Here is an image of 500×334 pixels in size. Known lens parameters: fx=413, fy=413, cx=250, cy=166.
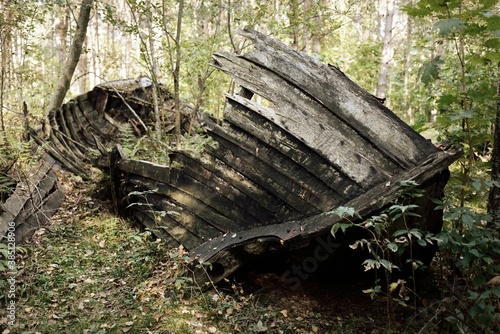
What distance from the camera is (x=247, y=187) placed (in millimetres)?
4293

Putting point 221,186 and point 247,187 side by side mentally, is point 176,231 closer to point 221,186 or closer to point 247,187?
point 221,186

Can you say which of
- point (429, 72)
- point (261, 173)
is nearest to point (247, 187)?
point (261, 173)

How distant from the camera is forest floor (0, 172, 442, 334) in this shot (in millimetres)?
3850

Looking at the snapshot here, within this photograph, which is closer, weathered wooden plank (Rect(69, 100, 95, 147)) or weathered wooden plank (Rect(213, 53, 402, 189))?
weathered wooden plank (Rect(213, 53, 402, 189))

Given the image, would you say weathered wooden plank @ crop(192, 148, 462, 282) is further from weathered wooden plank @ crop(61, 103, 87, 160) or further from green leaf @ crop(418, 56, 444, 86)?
weathered wooden plank @ crop(61, 103, 87, 160)

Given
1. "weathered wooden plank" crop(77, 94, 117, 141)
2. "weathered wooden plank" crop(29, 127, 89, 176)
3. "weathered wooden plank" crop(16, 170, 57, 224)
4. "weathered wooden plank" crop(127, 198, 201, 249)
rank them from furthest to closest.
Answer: "weathered wooden plank" crop(77, 94, 117, 141) < "weathered wooden plank" crop(29, 127, 89, 176) < "weathered wooden plank" crop(16, 170, 57, 224) < "weathered wooden plank" crop(127, 198, 201, 249)

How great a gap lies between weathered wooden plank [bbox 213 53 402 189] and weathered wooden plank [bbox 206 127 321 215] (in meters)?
0.43

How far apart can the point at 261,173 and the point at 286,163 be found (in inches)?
11.4

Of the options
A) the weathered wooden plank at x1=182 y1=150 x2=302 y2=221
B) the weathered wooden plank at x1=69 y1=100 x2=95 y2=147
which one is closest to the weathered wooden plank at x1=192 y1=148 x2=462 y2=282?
the weathered wooden plank at x1=182 y1=150 x2=302 y2=221

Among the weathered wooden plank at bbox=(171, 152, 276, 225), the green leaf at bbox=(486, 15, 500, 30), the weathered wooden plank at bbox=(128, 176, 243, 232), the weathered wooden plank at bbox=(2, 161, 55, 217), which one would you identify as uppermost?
the green leaf at bbox=(486, 15, 500, 30)

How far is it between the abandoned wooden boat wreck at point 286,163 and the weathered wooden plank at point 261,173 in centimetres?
1

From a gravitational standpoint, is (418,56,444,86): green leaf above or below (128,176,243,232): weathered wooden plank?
above

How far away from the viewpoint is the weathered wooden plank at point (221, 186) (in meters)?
4.20

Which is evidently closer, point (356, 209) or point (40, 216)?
point (356, 209)
